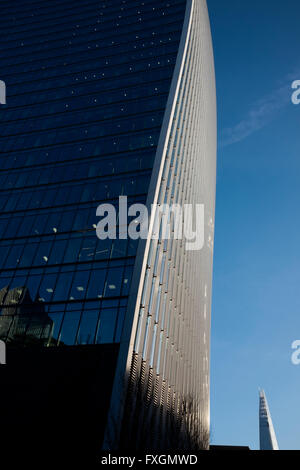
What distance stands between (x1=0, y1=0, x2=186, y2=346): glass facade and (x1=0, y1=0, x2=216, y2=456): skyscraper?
19 cm

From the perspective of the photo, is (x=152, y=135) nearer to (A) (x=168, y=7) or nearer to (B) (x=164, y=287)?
(B) (x=164, y=287)

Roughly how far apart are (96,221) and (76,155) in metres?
14.0

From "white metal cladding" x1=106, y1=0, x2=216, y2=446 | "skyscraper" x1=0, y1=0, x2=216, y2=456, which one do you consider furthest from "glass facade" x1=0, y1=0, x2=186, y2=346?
"white metal cladding" x1=106, y1=0, x2=216, y2=446

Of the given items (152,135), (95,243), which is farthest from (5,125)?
(95,243)

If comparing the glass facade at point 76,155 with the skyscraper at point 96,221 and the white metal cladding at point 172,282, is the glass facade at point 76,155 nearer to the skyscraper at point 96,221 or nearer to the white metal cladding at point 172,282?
the skyscraper at point 96,221

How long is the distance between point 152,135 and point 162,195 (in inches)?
431

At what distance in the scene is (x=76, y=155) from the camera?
168 ft

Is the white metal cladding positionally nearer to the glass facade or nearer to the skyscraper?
the skyscraper

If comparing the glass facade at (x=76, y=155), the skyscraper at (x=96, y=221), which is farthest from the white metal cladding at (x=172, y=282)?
the glass facade at (x=76, y=155)

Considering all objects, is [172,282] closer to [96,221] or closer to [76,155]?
[96,221]

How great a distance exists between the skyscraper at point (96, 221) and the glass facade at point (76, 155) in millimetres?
190

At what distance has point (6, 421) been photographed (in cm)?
2825

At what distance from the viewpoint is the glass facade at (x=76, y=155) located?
35288 millimetres

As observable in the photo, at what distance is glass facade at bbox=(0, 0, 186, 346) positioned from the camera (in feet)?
116
